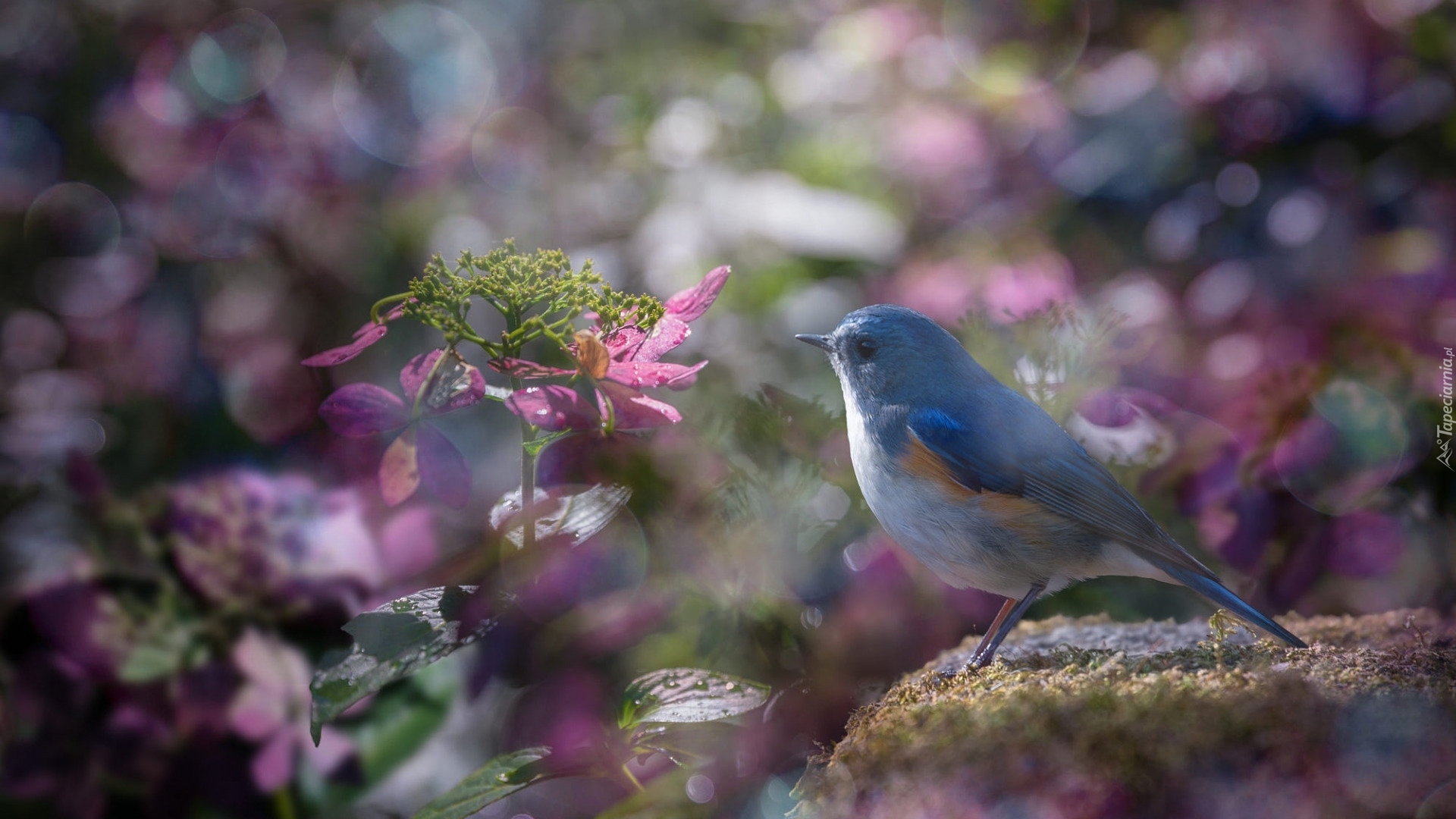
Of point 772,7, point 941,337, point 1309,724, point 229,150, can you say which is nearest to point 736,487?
point 941,337

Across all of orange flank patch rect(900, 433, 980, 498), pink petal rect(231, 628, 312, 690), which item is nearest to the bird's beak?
orange flank patch rect(900, 433, 980, 498)

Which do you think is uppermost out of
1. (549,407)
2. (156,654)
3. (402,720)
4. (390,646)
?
(549,407)

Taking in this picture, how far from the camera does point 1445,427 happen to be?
1.39m

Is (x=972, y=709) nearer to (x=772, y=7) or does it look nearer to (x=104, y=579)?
(x=104, y=579)

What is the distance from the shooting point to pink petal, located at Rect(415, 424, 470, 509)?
29.1 inches

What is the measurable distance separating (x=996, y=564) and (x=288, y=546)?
0.76 m

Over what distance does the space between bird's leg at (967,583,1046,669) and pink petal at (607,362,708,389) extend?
1.58ft

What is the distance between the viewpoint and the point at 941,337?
1.02m

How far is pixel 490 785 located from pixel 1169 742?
0.61 metres

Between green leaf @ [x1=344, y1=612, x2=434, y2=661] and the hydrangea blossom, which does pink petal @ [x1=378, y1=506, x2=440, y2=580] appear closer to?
the hydrangea blossom

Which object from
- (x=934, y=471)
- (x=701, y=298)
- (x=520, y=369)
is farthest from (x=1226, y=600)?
(x=520, y=369)

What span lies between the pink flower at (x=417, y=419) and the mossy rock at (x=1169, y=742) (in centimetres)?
44

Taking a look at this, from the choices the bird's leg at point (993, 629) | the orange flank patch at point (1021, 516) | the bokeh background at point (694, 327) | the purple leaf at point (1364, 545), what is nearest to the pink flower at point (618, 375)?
the bokeh background at point (694, 327)

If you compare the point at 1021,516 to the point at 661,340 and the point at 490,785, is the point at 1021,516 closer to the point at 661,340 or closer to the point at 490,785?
the point at 661,340
